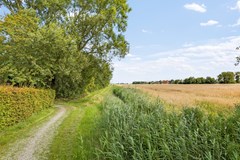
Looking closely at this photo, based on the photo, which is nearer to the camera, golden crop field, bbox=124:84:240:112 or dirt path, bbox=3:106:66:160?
dirt path, bbox=3:106:66:160

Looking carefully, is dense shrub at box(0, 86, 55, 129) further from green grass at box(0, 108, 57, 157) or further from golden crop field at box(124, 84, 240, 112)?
golden crop field at box(124, 84, 240, 112)

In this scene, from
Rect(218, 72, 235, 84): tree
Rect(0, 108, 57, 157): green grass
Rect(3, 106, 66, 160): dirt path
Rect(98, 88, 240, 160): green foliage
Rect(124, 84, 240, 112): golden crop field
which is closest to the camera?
Rect(98, 88, 240, 160): green foliage

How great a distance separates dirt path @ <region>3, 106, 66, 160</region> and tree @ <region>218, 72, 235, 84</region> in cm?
8811

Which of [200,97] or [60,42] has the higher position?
[60,42]

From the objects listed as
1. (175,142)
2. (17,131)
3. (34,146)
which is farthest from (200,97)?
(175,142)

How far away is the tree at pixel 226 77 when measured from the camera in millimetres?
91188

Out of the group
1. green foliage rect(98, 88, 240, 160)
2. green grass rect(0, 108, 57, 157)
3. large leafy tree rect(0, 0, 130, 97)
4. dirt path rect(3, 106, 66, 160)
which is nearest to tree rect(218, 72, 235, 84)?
large leafy tree rect(0, 0, 130, 97)

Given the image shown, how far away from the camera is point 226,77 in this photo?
303 feet

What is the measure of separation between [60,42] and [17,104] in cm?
1126

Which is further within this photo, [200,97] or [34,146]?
[200,97]

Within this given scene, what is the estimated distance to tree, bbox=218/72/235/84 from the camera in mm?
91188

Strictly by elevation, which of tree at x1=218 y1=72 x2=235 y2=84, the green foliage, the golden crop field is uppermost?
tree at x1=218 y1=72 x2=235 y2=84

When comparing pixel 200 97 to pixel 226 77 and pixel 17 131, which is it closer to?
pixel 17 131

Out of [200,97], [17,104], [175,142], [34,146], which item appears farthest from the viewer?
[200,97]
